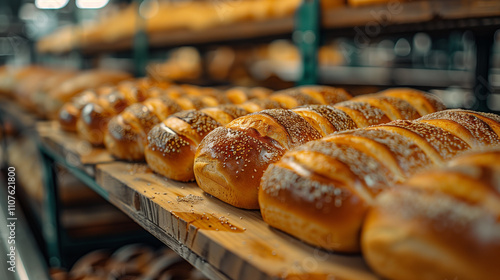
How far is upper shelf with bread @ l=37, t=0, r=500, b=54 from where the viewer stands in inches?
53.5

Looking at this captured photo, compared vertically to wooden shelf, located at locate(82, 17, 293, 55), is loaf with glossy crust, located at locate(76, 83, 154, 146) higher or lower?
lower

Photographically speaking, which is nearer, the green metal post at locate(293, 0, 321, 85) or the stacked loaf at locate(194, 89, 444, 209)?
the stacked loaf at locate(194, 89, 444, 209)

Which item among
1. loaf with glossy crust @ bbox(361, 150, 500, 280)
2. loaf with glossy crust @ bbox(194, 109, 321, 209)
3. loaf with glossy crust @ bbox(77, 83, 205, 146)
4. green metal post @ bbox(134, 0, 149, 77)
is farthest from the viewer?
green metal post @ bbox(134, 0, 149, 77)

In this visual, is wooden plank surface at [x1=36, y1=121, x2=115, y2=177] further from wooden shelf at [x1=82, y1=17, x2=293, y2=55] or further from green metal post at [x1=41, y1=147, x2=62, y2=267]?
wooden shelf at [x1=82, y1=17, x2=293, y2=55]

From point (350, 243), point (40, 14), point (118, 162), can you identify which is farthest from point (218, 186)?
point (40, 14)

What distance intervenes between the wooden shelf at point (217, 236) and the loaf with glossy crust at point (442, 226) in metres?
0.08

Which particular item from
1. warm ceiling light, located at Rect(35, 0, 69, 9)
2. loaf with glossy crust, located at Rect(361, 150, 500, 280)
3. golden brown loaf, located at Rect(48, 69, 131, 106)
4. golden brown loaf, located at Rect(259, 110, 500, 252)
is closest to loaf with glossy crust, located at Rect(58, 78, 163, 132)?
golden brown loaf, located at Rect(48, 69, 131, 106)

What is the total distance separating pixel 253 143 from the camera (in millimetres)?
937

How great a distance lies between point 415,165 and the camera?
2.45ft

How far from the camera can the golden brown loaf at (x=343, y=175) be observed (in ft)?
2.21

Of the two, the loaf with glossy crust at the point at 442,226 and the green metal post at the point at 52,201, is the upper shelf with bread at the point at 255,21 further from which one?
the green metal post at the point at 52,201

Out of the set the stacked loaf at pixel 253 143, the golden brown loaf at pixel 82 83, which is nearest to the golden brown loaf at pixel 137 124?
the stacked loaf at pixel 253 143

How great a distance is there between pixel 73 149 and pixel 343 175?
1.36 meters

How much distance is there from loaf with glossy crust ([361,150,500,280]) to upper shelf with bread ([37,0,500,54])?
86 centimetres
